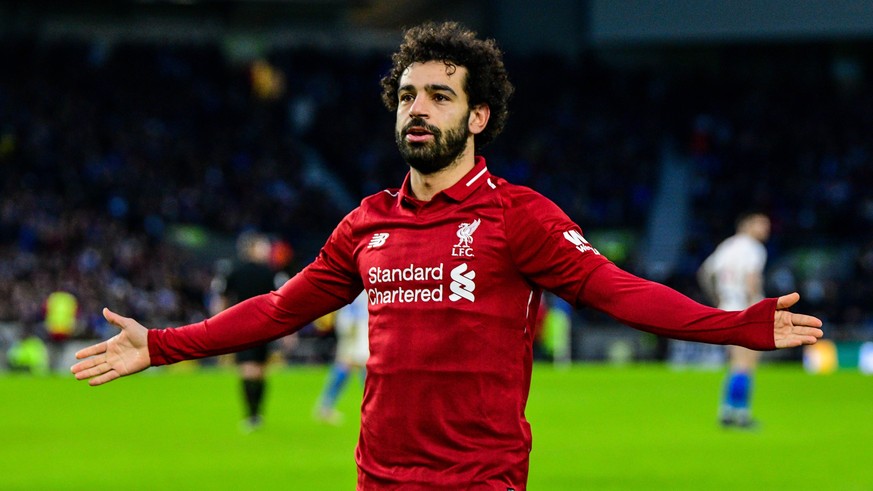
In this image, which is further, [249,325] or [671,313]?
[249,325]

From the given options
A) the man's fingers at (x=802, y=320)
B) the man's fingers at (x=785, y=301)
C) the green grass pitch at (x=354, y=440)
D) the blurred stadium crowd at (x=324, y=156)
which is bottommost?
the green grass pitch at (x=354, y=440)

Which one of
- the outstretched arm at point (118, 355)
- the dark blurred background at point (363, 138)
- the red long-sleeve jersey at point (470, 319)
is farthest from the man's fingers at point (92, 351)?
the dark blurred background at point (363, 138)

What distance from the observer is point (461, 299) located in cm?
438

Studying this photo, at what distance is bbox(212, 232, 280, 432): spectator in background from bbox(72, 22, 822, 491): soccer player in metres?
10.9

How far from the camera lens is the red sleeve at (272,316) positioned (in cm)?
484

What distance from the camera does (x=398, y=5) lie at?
175ft

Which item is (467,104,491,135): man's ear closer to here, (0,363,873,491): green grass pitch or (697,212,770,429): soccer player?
(0,363,873,491): green grass pitch

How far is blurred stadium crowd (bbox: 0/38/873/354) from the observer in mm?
33438

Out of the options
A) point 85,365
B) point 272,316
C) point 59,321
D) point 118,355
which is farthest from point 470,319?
point 59,321

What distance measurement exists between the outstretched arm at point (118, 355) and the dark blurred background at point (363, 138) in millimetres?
26353

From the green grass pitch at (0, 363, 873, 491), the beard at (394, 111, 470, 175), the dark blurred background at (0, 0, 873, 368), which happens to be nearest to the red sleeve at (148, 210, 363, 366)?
the beard at (394, 111, 470, 175)

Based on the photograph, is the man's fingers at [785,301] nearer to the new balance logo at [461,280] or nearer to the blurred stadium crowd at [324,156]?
the new balance logo at [461,280]

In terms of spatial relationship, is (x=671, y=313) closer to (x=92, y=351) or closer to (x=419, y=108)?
(x=419, y=108)

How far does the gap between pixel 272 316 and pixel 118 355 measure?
0.58m
